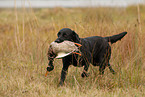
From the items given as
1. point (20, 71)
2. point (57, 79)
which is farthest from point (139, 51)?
point (20, 71)

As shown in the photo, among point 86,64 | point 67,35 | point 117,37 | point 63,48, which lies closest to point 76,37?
point 67,35

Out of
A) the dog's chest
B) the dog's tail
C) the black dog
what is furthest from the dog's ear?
the dog's tail

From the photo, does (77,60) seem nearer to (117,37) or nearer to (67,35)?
(67,35)

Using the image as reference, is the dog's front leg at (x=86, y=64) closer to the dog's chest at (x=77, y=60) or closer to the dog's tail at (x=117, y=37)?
the dog's chest at (x=77, y=60)

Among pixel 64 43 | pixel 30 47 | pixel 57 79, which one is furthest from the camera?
pixel 30 47

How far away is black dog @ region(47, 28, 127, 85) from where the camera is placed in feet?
11.0

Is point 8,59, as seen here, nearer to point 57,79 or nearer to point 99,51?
point 57,79

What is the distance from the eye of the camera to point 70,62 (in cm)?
349

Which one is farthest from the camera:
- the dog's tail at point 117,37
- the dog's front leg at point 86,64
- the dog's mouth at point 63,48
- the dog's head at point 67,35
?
→ the dog's tail at point 117,37

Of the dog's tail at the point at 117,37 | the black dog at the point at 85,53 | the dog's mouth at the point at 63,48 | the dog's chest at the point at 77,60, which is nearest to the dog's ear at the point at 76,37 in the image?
the black dog at the point at 85,53

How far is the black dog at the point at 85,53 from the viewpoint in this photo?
3.35 metres

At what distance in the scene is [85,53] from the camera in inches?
139

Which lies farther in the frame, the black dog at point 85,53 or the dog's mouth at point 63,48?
the black dog at point 85,53

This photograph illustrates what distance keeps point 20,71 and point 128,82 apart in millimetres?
2113
